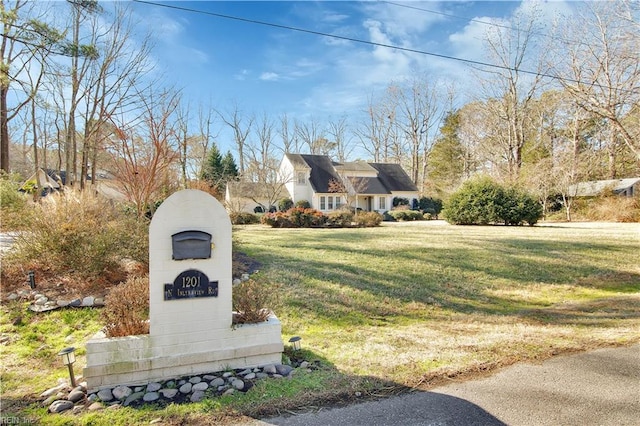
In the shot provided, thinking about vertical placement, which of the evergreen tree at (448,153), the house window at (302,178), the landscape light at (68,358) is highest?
the evergreen tree at (448,153)

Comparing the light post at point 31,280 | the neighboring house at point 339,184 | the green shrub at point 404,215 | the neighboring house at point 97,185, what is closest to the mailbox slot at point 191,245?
the light post at point 31,280

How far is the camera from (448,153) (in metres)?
39.7

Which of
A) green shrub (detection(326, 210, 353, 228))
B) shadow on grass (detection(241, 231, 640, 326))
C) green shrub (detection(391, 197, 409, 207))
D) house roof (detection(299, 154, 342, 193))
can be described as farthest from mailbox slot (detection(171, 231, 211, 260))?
green shrub (detection(391, 197, 409, 207))

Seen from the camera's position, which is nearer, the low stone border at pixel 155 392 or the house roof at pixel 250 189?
the low stone border at pixel 155 392

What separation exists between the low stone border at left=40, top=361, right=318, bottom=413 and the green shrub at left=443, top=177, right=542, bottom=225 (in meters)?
18.2

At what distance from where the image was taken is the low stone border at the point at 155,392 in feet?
8.79

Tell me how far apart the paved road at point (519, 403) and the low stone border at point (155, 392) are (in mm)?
637

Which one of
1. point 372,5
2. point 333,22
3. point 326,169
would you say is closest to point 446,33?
point 372,5

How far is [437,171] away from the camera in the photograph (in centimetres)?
4059

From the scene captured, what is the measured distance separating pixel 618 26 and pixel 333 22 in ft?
62.1

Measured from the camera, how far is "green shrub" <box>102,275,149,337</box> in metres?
3.09

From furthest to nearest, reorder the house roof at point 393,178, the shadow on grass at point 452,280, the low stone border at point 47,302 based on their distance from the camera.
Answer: the house roof at point 393,178, the shadow on grass at point 452,280, the low stone border at point 47,302

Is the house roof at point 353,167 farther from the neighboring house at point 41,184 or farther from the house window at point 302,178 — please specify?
the neighboring house at point 41,184

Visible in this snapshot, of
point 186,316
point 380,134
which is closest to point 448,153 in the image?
point 380,134
